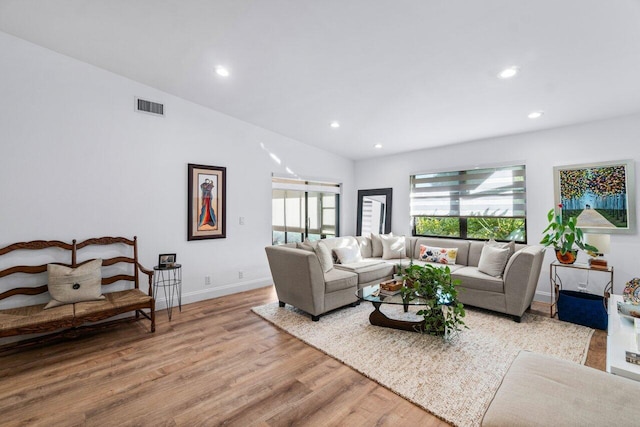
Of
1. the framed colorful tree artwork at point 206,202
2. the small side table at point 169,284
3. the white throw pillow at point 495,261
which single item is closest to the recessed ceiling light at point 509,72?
the white throw pillow at point 495,261

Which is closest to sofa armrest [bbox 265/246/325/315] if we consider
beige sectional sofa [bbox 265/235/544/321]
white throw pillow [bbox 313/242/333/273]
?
beige sectional sofa [bbox 265/235/544/321]

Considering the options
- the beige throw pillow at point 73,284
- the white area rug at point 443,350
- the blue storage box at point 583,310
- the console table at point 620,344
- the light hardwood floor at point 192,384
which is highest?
the beige throw pillow at point 73,284

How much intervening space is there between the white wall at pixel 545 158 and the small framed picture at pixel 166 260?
395 centimetres

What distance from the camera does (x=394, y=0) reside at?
6.96ft

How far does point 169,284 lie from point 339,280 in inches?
89.9

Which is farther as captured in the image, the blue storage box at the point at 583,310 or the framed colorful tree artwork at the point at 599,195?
the framed colorful tree artwork at the point at 599,195

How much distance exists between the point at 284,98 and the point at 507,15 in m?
2.47

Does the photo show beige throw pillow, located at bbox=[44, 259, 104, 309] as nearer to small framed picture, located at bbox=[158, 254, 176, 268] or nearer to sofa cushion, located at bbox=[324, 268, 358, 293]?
small framed picture, located at bbox=[158, 254, 176, 268]

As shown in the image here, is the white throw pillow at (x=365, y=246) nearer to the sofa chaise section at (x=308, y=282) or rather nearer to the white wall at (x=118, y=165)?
the sofa chaise section at (x=308, y=282)

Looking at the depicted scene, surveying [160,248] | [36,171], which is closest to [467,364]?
[160,248]

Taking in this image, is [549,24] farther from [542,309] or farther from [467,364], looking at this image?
[542,309]

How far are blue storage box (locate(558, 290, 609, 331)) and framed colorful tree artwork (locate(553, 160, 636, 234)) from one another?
98cm

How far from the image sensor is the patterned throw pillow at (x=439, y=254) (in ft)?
14.8

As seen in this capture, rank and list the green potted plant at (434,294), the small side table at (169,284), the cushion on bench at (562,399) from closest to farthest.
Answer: the cushion on bench at (562,399)
the green potted plant at (434,294)
the small side table at (169,284)
